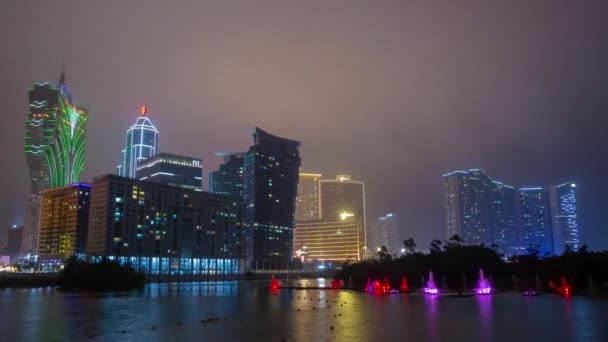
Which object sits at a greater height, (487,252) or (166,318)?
(487,252)

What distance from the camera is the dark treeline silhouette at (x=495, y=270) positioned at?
304ft

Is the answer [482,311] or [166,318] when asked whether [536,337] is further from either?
[166,318]

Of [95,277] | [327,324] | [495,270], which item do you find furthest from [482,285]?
[95,277]

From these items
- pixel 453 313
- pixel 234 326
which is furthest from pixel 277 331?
pixel 453 313

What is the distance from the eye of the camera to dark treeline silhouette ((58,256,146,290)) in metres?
132

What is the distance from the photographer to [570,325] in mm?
41812

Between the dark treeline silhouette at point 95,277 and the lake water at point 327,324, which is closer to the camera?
the lake water at point 327,324

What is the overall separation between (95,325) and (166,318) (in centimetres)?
782

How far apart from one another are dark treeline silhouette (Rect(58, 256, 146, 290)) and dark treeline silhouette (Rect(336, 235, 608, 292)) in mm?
63663

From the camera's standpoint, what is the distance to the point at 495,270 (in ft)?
367

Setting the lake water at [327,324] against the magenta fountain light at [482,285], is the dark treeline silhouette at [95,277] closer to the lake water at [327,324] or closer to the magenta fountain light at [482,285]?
the lake water at [327,324]

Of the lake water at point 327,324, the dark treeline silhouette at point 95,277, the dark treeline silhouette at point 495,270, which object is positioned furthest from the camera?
the dark treeline silhouette at point 95,277

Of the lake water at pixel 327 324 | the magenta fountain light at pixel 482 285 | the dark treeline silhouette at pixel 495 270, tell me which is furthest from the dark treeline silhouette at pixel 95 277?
the magenta fountain light at pixel 482 285

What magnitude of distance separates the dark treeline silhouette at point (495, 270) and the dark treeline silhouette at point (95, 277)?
209 ft
